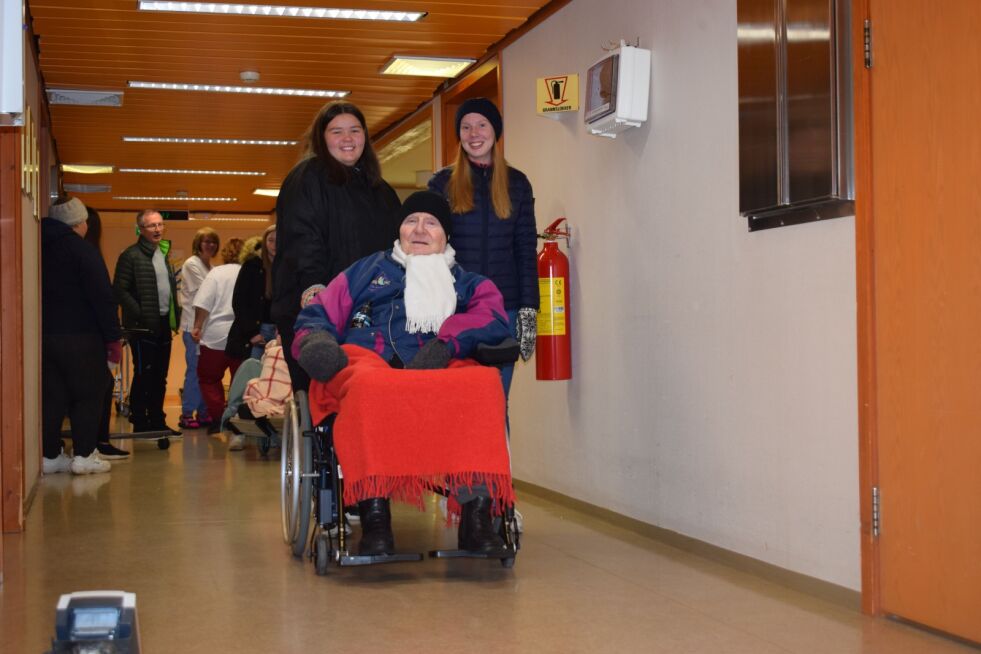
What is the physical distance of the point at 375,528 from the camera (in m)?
3.34

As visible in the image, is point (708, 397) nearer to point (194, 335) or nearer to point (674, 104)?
point (674, 104)

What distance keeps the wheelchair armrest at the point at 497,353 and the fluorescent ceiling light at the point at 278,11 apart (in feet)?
8.80

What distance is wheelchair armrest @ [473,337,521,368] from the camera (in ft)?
11.0

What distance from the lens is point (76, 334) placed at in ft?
18.5

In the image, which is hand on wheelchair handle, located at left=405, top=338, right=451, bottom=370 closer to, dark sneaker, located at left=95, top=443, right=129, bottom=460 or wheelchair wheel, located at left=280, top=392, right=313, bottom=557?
wheelchair wheel, located at left=280, top=392, right=313, bottom=557

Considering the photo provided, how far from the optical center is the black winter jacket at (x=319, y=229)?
3812 mm

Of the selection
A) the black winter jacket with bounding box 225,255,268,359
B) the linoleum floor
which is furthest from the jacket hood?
the black winter jacket with bounding box 225,255,268,359

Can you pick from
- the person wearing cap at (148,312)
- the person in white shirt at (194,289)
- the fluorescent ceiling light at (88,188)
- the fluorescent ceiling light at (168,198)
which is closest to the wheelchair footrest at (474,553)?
the person wearing cap at (148,312)

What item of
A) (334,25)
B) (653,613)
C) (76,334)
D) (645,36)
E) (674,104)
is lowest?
(653,613)

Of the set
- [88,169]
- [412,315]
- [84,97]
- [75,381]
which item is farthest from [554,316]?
[88,169]

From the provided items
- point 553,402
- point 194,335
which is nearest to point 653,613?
point 553,402

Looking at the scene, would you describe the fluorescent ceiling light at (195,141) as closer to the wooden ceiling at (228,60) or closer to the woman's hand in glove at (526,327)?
the wooden ceiling at (228,60)

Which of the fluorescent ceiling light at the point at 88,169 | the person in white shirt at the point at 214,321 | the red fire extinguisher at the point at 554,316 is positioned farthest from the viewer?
the fluorescent ceiling light at the point at 88,169

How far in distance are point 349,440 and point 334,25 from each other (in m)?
3.25
